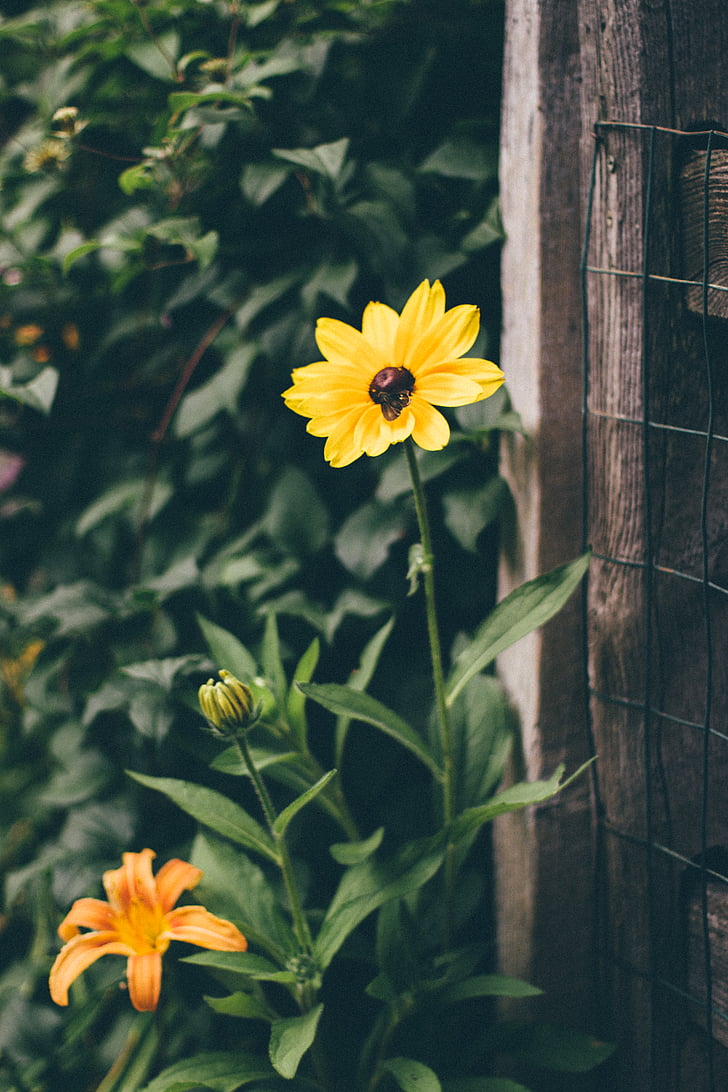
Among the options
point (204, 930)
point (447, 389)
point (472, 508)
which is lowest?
point (204, 930)

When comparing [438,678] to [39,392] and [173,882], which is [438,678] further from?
[39,392]

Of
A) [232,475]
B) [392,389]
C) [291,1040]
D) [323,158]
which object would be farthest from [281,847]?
[323,158]

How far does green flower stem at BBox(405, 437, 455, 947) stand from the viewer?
0.77 m

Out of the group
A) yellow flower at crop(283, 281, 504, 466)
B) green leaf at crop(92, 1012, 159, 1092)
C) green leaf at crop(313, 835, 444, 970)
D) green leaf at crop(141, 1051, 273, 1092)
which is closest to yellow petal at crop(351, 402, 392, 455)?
yellow flower at crop(283, 281, 504, 466)

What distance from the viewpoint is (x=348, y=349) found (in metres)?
0.78

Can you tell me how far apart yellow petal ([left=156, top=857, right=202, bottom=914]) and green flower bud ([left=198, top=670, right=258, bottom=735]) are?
0.25m

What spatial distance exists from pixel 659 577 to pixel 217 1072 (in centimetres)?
77

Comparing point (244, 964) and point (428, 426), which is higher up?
point (428, 426)

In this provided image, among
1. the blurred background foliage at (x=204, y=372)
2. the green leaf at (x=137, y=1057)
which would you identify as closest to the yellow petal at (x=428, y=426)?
the blurred background foliage at (x=204, y=372)

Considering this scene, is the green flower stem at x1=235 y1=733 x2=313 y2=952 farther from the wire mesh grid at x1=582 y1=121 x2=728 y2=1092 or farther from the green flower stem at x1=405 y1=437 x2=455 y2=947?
the wire mesh grid at x1=582 y1=121 x2=728 y2=1092

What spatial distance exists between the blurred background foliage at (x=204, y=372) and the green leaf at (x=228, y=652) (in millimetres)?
59

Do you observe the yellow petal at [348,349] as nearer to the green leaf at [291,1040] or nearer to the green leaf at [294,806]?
the green leaf at [294,806]

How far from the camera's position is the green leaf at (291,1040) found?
0.74 meters

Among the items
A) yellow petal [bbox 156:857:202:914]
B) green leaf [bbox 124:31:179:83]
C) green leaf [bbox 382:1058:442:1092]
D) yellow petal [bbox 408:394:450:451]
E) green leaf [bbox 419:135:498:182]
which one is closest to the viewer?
yellow petal [bbox 408:394:450:451]
